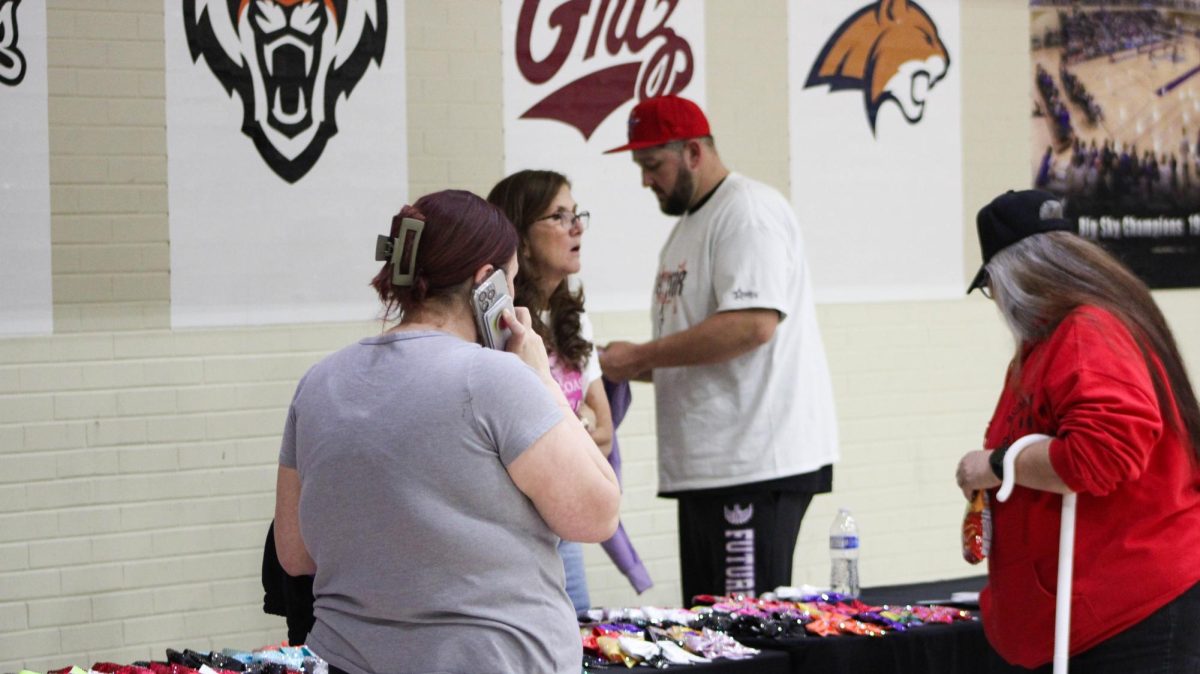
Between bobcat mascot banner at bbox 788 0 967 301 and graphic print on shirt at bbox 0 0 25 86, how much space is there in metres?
2.94

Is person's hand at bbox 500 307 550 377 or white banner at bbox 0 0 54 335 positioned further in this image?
white banner at bbox 0 0 54 335

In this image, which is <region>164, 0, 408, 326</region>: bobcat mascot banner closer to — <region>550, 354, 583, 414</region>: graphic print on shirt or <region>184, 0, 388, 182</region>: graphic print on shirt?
<region>184, 0, 388, 182</region>: graphic print on shirt

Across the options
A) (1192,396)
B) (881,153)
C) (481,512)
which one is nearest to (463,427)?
(481,512)

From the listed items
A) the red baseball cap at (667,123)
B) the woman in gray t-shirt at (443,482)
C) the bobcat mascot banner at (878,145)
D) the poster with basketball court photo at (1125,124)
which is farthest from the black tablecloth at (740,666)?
the poster with basketball court photo at (1125,124)

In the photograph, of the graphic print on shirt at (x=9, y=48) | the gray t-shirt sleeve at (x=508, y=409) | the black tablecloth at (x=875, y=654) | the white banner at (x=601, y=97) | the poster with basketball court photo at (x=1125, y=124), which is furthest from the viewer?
the poster with basketball court photo at (x=1125, y=124)

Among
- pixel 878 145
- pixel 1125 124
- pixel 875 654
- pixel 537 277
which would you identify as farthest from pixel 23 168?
pixel 1125 124

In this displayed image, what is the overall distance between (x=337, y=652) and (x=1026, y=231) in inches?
58.2

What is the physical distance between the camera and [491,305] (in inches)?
84.3

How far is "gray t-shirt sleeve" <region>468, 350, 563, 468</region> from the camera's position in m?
1.98

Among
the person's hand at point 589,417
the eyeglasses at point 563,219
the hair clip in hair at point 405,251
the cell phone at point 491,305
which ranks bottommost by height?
the person's hand at point 589,417

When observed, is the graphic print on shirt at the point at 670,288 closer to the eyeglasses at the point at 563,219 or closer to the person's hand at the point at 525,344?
the eyeglasses at the point at 563,219

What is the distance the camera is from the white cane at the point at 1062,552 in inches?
102

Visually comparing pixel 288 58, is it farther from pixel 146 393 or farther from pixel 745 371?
pixel 745 371

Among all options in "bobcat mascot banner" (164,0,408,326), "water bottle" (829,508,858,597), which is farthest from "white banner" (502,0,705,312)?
"water bottle" (829,508,858,597)
